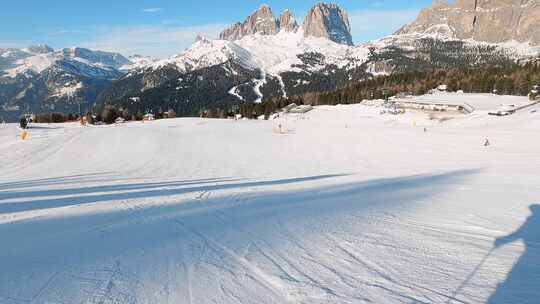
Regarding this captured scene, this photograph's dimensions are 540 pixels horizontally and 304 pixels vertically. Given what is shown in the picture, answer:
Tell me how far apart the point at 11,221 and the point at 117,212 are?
2.51 meters

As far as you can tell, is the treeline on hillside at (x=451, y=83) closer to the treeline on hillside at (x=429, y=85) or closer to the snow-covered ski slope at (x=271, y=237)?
the treeline on hillside at (x=429, y=85)

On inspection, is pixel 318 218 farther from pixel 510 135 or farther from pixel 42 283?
pixel 510 135

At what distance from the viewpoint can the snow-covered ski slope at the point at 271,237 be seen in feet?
18.9

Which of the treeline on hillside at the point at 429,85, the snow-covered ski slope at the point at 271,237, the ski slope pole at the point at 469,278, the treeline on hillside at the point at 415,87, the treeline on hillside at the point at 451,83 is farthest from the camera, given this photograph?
the treeline on hillside at the point at 415,87

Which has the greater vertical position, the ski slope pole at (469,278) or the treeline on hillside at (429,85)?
the treeline on hillside at (429,85)

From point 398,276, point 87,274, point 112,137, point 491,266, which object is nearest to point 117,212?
point 87,274

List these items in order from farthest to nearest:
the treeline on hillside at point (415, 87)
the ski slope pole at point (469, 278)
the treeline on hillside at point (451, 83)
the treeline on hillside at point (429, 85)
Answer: the treeline on hillside at point (415, 87) → the treeline on hillside at point (429, 85) → the treeline on hillside at point (451, 83) → the ski slope pole at point (469, 278)

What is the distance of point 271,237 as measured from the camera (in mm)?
8312

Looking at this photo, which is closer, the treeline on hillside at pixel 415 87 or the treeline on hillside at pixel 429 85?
the treeline on hillside at pixel 429 85

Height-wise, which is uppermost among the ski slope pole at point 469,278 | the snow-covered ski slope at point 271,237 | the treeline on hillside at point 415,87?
the treeline on hillside at point 415,87

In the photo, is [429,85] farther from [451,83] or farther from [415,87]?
[451,83]

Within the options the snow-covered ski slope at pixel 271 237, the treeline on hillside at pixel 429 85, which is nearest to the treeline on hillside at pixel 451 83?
the treeline on hillside at pixel 429 85

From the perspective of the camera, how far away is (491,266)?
258 inches

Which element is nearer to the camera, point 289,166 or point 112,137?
point 289,166
